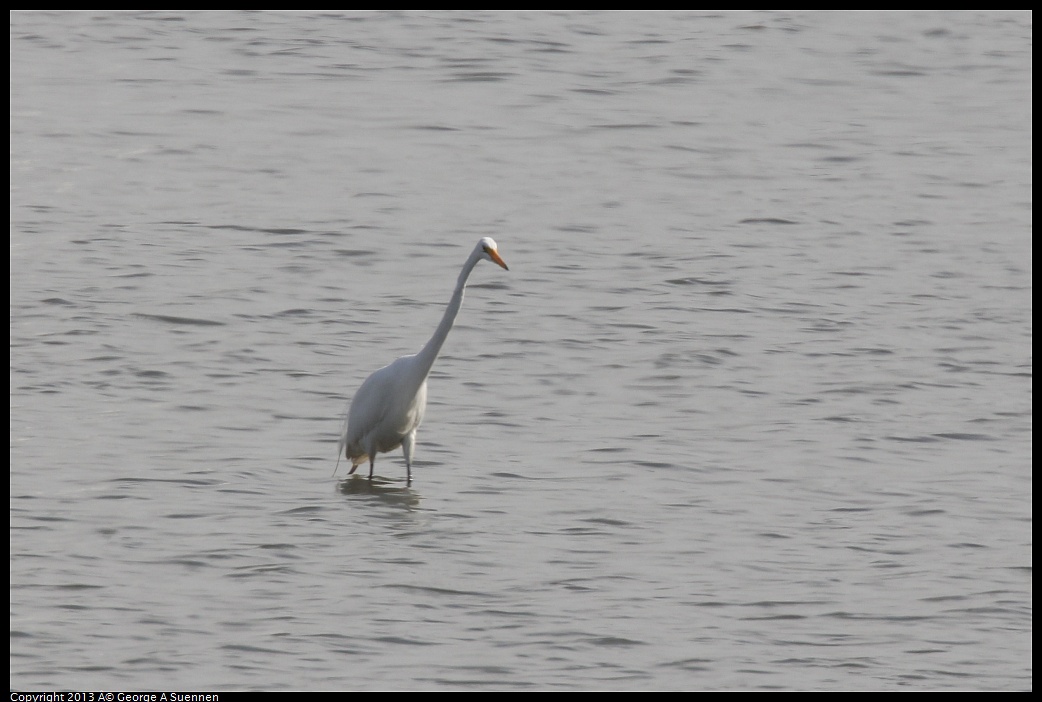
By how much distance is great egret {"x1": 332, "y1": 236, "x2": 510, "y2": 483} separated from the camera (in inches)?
393

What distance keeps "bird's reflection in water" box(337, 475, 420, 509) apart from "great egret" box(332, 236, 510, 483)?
0.24ft

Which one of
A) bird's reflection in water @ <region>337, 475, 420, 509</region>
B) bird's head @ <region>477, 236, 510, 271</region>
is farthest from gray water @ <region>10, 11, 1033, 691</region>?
bird's head @ <region>477, 236, 510, 271</region>

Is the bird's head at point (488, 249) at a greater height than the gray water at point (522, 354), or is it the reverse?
the bird's head at point (488, 249)

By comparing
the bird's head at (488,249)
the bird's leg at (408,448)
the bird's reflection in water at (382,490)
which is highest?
the bird's head at (488,249)

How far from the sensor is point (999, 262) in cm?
1495

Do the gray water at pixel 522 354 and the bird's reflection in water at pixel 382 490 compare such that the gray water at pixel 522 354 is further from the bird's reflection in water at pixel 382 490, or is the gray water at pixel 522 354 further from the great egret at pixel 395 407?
the great egret at pixel 395 407

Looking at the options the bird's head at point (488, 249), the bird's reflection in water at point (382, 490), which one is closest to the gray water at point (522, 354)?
the bird's reflection in water at point (382, 490)

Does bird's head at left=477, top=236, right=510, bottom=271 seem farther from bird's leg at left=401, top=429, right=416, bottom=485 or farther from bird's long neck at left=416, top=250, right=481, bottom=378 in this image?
bird's leg at left=401, top=429, right=416, bottom=485

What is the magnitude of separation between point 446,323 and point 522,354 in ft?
7.36

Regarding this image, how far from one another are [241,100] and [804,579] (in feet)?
39.6

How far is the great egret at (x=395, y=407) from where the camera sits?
9992 mm

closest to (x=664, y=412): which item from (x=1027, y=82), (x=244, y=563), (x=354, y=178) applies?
(x=244, y=563)

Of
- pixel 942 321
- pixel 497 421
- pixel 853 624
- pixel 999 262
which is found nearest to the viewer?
pixel 853 624

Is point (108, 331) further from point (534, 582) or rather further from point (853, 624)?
point (853, 624)
